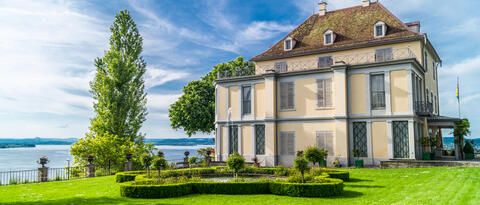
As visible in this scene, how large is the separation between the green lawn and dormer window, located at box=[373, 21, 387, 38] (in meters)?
12.2

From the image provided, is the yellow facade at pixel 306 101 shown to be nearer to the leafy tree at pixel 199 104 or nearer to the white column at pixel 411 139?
the white column at pixel 411 139

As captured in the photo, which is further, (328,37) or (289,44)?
(289,44)

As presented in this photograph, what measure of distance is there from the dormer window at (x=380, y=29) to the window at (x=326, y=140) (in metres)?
7.84

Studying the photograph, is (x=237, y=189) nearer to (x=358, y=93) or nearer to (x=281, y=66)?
(x=358, y=93)

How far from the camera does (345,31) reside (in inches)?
1161

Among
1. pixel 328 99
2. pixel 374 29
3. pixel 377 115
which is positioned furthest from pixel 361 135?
pixel 374 29

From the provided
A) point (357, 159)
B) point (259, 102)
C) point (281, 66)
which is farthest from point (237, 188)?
point (281, 66)

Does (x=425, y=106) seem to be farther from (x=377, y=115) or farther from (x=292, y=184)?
(x=292, y=184)

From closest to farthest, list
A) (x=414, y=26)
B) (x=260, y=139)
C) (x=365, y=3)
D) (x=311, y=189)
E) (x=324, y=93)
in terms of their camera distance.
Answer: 1. (x=311, y=189)
2. (x=324, y=93)
3. (x=414, y=26)
4. (x=260, y=139)
5. (x=365, y=3)

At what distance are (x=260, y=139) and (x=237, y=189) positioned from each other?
50.1ft

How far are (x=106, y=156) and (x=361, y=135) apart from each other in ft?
57.6

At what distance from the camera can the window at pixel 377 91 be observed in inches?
961

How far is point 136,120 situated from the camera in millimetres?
32875


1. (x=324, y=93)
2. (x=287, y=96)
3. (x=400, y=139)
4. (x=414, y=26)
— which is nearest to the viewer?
(x=400, y=139)
